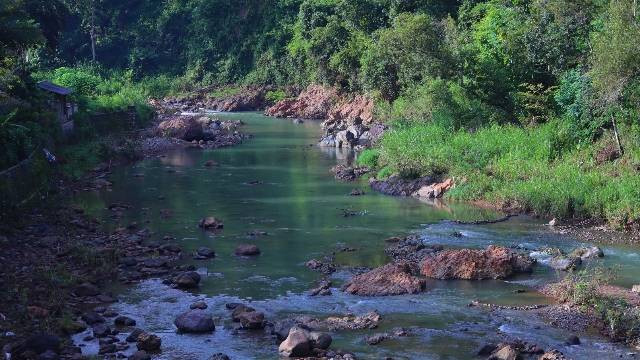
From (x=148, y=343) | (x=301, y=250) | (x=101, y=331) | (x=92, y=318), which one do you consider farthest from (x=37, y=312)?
(x=301, y=250)

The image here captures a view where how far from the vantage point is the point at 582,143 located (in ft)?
99.3

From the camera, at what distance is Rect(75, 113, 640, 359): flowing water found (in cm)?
1589

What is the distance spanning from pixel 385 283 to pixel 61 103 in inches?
963

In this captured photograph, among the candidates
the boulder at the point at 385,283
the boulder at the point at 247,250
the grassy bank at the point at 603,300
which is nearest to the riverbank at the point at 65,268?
the boulder at the point at 247,250

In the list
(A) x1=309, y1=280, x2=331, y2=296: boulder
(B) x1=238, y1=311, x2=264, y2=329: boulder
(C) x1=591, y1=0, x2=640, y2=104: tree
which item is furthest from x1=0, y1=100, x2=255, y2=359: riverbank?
(C) x1=591, y1=0, x2=640, y2=104: tree

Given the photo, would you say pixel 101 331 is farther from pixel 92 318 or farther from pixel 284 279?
pixel 284 279

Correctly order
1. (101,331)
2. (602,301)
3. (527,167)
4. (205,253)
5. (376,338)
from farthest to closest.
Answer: (527,167) → (205,253) → (602,301) → (101,331) → (376,338)

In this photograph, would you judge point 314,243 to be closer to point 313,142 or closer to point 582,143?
point 582,143

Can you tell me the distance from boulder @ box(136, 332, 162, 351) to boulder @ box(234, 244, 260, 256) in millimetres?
6953

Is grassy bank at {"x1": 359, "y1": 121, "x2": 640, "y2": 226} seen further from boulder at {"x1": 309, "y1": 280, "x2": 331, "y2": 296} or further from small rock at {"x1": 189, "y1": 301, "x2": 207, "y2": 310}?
small rock at {"x1": 189, "y1": 301, "x2": 207, "y2": 310}

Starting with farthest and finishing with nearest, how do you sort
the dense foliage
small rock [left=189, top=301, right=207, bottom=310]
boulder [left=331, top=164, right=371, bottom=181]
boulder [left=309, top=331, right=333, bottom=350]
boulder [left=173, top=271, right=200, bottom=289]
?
boulder [left=331, top=164, right=371, bottom=181]
the dense foliage
boulder [left=173, top=271, right=200, bottom=289]
small rock [left=189, top=301, right=207, bottom=310]
boulder [left=309, top=331, right=333, bottom=350]

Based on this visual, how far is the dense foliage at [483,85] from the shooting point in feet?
87.2

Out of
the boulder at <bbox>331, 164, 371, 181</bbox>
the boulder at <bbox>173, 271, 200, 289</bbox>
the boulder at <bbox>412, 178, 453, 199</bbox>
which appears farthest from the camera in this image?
the boulder at <bbox>331, 164, 371, 181</bbox>

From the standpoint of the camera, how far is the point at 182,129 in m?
47.5
